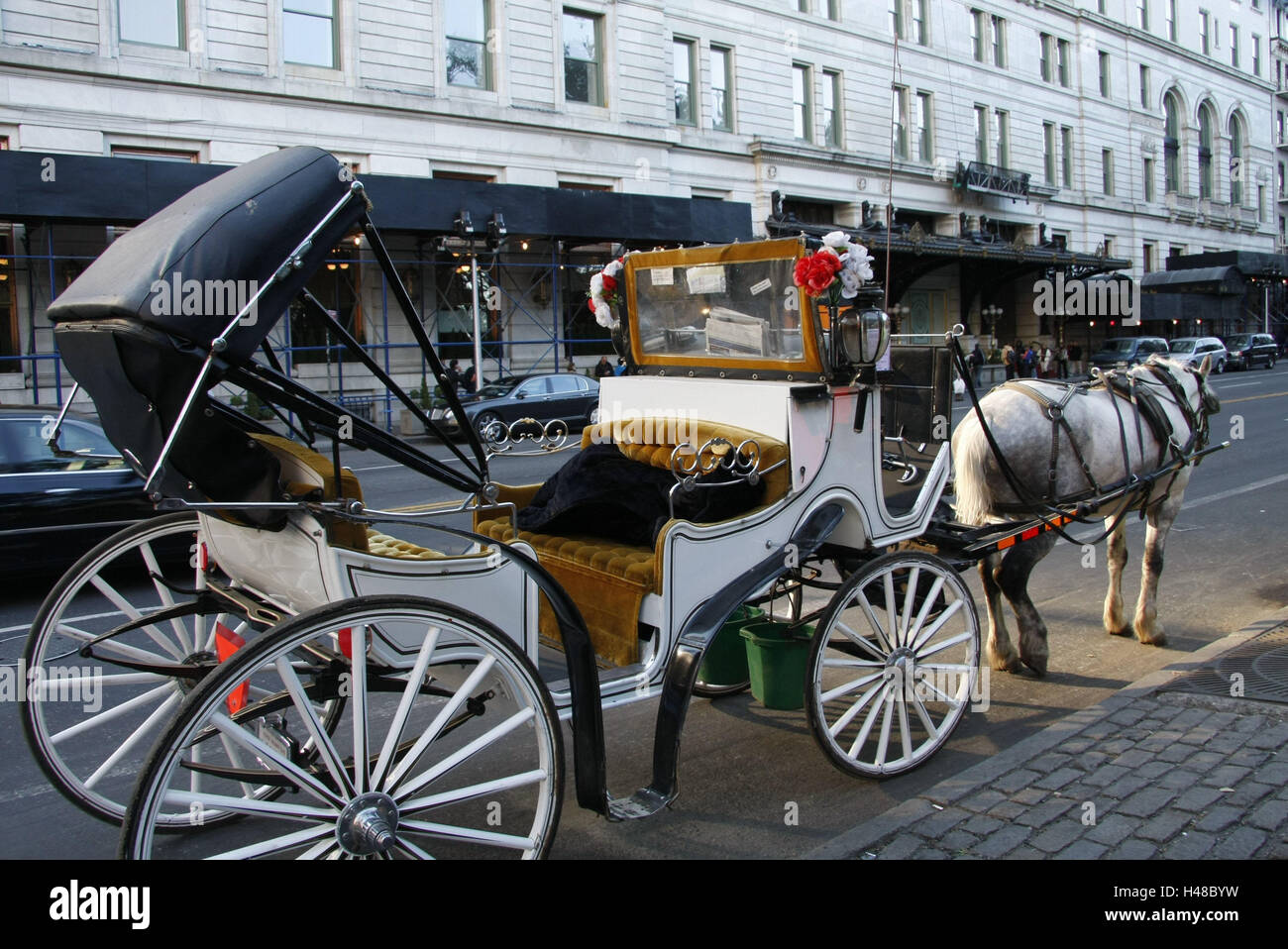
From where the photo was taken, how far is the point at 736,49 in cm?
3481

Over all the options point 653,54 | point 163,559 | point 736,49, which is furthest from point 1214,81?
point 163,559

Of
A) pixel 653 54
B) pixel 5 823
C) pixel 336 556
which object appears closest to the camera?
pixel 336 556

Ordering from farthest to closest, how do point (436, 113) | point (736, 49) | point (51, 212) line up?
point (736, 49), point (436, 113), point (51, 212)

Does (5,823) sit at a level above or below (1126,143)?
below

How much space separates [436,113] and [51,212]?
1080cm

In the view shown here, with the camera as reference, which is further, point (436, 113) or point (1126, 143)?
point (1126, 143)

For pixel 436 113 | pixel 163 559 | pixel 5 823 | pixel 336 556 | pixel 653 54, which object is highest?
pixel 653 54

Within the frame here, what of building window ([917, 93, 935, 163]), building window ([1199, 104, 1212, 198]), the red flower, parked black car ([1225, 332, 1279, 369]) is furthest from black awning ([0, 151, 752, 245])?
building window ([1199, 104, 1212, 198])

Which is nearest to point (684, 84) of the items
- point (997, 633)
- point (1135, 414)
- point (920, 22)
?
point (920, 22)

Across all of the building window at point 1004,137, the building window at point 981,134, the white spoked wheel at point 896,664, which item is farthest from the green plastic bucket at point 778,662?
the building window at point 1004,137

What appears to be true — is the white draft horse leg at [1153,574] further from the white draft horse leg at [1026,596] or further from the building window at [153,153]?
the building window at [153,153]

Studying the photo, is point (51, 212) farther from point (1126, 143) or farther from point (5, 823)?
point (1126, 143)

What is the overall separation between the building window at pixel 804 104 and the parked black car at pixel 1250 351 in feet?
67.6

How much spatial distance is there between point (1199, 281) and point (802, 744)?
5340 cm
